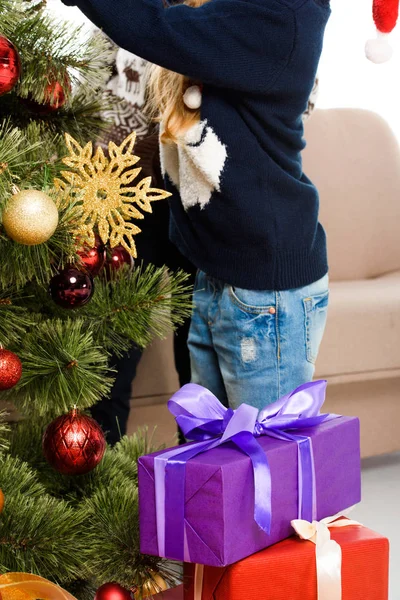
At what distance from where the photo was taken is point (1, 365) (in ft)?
2.68

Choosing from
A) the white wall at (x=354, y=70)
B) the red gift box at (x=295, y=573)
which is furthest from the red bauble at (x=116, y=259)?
the white wall at (x=354, y=70)

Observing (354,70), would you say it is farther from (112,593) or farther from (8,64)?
(112,593)

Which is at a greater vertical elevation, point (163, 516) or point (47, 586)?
point (163, 516)

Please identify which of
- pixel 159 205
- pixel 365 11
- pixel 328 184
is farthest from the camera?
pixel 365 11

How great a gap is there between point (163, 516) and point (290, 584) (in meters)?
0.15

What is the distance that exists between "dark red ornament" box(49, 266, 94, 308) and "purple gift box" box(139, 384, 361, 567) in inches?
7.7

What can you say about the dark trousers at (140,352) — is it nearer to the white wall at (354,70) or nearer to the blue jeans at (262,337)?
the blue jeans at (262,337)

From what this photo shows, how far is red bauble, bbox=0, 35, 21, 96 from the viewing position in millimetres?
794

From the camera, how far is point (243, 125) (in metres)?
1.08

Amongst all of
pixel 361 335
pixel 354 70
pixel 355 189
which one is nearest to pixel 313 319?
pixel 361 335

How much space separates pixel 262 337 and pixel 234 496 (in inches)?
12.8

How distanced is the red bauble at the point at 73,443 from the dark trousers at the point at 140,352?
1.60ft

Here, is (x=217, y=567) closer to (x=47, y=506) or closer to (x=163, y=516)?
(x=163, y=516)

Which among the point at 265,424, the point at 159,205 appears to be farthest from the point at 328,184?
the point at 265,424
